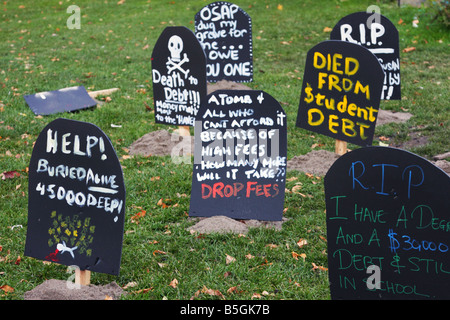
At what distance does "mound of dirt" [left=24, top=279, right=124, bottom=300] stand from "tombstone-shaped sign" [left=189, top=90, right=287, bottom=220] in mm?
1228

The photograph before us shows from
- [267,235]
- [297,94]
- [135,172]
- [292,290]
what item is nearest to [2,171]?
[135,172]

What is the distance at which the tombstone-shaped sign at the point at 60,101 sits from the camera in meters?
7.55

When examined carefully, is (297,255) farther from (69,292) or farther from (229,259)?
(69,292)

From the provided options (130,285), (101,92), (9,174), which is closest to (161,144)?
(9,174)

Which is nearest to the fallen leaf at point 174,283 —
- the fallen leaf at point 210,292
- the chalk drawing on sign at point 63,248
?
the fallen leaf at point 210,292

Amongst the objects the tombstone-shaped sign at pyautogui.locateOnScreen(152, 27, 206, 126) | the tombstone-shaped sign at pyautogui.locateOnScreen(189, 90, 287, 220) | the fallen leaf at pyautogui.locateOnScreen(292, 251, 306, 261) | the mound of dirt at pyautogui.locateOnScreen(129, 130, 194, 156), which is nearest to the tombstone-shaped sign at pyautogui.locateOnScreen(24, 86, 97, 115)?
the mound of dirt at pyautogui.locateOnScreen(129, 130, 194, 156)

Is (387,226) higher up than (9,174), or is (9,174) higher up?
(387,226)

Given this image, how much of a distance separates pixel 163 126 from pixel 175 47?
1439 mm

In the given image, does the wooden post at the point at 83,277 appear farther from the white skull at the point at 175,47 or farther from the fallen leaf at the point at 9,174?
the white skull at the point at 175,47

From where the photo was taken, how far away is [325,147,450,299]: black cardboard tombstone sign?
105 inches

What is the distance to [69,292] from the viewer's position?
3.45m

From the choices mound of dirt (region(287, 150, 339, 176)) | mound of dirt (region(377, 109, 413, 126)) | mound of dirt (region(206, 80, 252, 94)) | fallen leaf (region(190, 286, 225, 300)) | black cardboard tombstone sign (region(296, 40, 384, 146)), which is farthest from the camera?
mound of dirt (region(206, 80, 252, 94))

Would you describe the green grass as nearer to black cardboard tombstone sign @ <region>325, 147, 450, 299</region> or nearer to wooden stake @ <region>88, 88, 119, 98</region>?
wooden stake @ <region>88, 88, 119, 98</region>

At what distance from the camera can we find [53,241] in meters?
3.51
